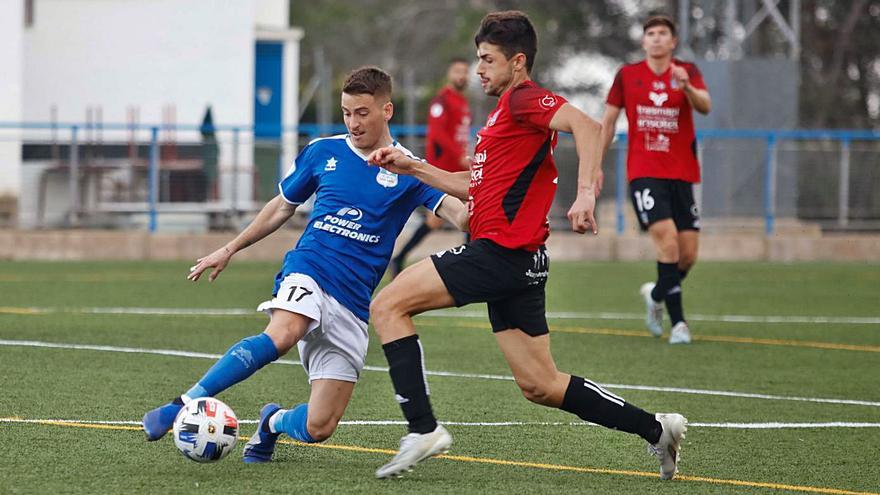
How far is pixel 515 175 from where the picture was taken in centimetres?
580

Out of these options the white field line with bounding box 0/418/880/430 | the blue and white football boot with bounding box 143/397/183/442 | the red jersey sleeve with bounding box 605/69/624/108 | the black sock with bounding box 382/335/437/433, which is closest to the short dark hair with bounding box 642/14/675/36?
the red jersey sleeve with bounding box 605/69/624/108

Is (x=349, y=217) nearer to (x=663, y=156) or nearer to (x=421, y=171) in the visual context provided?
(x=421, y=171)

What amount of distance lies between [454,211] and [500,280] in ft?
1.69

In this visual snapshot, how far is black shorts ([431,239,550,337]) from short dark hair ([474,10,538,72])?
72cm

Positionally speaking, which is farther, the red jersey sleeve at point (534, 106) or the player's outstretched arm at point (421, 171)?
the red jersey sleeve at point (534, 106)

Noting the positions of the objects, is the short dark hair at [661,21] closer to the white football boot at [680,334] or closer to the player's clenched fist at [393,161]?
the white football boot at [680,334]

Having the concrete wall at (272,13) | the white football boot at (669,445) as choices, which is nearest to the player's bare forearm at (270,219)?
the white football boot at (669,445)

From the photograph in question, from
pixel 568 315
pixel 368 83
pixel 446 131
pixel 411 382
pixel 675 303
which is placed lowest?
pixel 568 315

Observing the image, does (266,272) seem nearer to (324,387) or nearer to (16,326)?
(16,326)

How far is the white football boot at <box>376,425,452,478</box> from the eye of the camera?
17.9 ft

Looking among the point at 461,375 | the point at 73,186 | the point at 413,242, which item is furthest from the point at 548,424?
the point at 73,186

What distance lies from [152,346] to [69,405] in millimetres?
2747

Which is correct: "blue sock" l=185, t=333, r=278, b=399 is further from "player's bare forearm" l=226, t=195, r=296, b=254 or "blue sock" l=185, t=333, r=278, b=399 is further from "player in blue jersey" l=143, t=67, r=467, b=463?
"player's bare forearm" l=226, t=195, r=296, b=254

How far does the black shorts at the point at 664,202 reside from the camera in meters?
10.7
